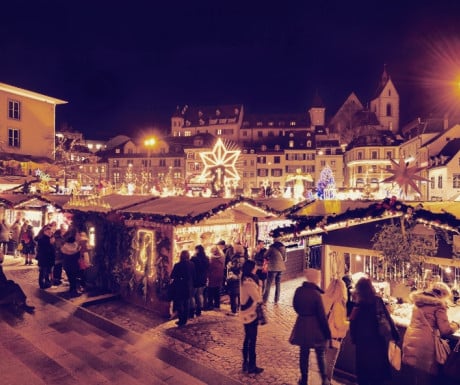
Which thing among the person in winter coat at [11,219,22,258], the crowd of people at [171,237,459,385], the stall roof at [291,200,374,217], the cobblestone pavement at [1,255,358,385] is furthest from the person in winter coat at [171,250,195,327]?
the person in winter coat at [11,219,22,258]

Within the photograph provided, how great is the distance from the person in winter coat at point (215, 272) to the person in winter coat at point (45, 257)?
5.46 meters

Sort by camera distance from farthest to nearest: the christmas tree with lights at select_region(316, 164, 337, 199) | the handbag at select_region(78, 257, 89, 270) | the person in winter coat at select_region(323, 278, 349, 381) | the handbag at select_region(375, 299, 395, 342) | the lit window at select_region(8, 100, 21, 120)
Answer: the lit window at select_region(8, 100, 21, 120) < the christmas tree with lights at select_region(316, 164, 337, 199) < the handbag at select_region(78, 257, 89, 270) < the person in winter coat at select_region(323, 278, 349, 381) < the handbag at select_region(375, 299, 395, 342)

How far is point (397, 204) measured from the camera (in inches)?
292

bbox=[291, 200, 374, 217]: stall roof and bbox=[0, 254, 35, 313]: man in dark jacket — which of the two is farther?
bbox=[291, 200, 374, 217]: stall roof

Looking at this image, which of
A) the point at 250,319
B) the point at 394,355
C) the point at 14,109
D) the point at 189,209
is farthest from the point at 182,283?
the point at 14,109

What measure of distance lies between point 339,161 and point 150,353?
6074 cm

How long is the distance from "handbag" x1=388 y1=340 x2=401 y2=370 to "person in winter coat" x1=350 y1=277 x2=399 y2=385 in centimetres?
8

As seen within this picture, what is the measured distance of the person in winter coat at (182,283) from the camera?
364 inches

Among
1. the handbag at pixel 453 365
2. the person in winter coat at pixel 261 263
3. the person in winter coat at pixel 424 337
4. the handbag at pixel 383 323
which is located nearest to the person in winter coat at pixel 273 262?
the person in winter coat at pixel 261 263

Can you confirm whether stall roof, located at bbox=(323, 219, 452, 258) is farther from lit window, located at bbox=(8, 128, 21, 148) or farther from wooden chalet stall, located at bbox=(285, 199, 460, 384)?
lit window, located at bbox=(8, 128, 21, 148)

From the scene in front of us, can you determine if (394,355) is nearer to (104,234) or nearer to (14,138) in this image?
(104,234)

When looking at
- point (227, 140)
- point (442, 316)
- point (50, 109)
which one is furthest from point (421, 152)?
point (442, 316)

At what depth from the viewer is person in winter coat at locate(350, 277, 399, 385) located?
5.55m

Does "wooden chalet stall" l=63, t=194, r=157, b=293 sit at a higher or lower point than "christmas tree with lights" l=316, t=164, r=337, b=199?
lower
